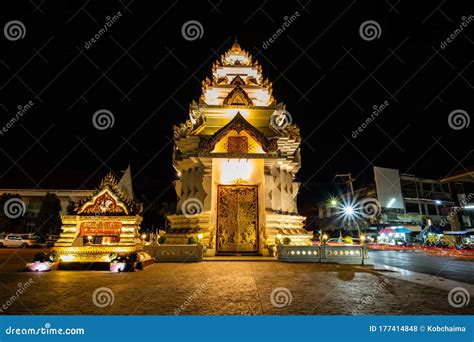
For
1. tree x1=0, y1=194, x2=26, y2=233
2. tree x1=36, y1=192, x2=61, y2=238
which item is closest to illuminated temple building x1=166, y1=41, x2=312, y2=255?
tree x1=36, y1=192, x2=61, y2=238

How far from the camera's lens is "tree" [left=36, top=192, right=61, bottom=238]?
35.3 meters

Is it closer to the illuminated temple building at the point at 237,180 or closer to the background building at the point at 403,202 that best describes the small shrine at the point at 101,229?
the illuminated temple building at the point at 237,180

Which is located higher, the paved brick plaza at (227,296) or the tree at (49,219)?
the tree at (49,219)

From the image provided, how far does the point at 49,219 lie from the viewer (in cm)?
3572

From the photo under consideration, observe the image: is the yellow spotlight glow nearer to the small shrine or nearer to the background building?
the small shrine

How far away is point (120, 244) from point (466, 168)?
36022 mm

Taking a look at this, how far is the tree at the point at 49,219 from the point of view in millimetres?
35281

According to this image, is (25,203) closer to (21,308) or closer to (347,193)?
(21,308)

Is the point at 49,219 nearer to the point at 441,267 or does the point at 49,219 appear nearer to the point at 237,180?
the point at 237,180

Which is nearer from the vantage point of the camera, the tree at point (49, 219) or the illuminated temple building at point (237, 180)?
the illuminated temple building at point (237, 180)

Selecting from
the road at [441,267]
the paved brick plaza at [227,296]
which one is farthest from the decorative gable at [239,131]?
the paved brick plaza at [227,296]

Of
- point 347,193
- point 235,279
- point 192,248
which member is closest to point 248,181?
point 192,248

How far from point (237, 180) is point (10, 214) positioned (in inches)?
1441

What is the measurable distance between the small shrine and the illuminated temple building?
479 cm
